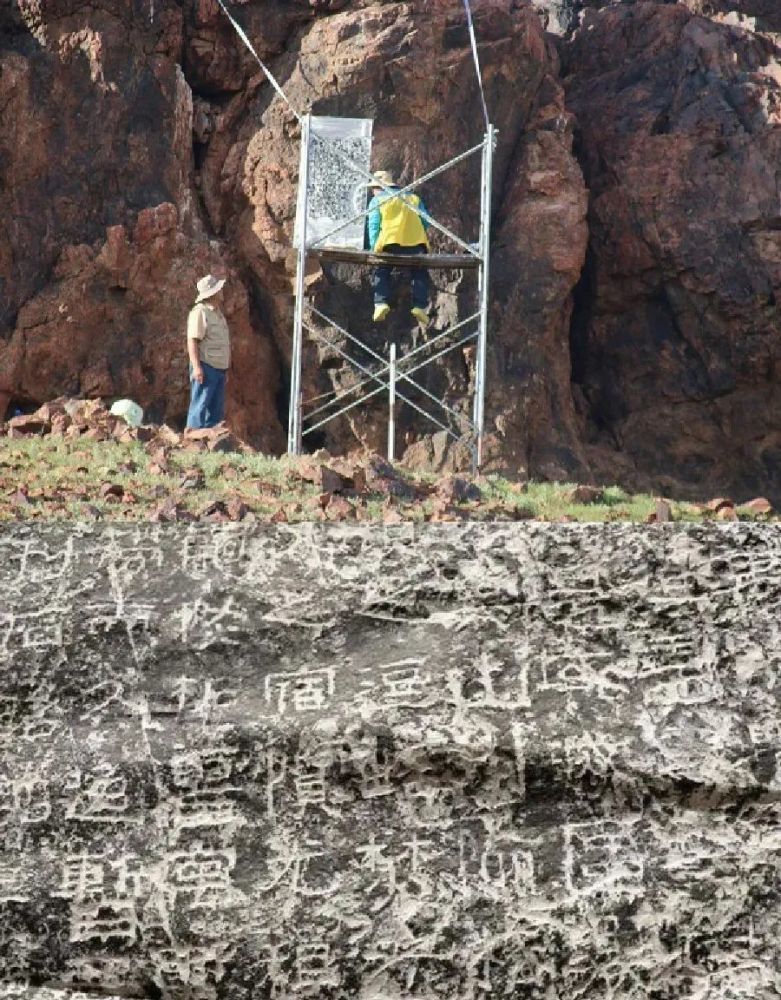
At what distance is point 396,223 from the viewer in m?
11.2

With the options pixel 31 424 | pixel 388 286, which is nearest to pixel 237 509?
pixel 31 424

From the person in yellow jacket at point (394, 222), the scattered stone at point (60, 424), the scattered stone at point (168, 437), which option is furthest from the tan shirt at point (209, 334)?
the person in yellow jacket at point (394, 222)

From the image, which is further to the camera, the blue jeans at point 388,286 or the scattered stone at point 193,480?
the blue jeans at point 388,286

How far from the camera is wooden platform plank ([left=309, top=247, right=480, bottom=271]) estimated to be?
36.2ft

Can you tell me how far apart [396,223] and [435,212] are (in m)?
2.42

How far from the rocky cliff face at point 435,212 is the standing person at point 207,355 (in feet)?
9.65

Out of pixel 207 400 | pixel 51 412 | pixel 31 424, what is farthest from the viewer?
pixel 51 412

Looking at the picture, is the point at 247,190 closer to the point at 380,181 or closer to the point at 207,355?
the point at 380,181

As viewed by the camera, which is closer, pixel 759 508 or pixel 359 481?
pixel 359 481

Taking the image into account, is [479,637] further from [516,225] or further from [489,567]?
[516,225]

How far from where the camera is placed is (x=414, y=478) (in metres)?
9.20

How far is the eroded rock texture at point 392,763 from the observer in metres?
3.24

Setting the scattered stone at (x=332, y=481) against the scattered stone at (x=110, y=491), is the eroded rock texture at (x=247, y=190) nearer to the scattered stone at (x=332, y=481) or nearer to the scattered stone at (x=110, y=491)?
the scattered stone at (x=332, y=481)

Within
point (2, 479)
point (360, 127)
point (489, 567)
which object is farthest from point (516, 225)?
point (489, 567)
